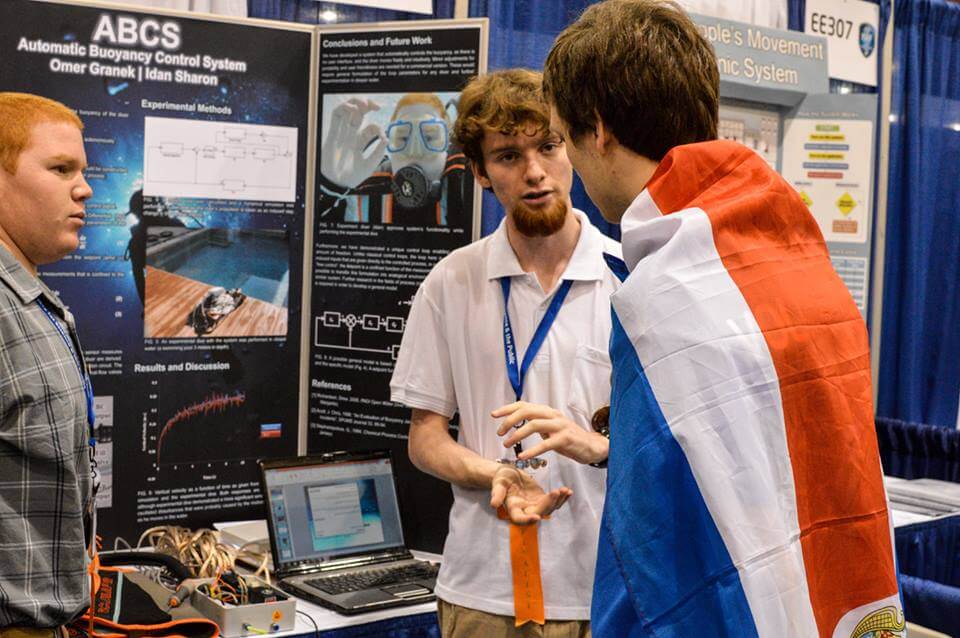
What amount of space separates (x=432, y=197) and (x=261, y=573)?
43.9 inches

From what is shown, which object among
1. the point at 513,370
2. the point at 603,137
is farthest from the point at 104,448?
the point at 603,137

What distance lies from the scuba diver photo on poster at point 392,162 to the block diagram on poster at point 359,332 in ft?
0.92

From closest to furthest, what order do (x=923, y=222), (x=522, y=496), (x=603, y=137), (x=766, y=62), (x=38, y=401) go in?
1. (x=603, y=137)
2. (x=38, y=401)
3. (x=522, y=496)
4. (x=766, y=62)
5. (x=923, y=222)

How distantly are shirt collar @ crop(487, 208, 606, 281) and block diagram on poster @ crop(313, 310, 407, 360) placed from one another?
84 cm

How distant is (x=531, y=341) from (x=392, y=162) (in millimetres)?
1101

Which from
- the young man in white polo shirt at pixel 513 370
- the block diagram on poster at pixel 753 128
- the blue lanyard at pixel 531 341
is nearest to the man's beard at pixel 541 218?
the young man in white polo shirt at pixel 513 370

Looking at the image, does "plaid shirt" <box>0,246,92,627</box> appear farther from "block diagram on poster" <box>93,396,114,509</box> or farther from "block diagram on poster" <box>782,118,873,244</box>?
"block diagram on poster" <box>782,118,873,244</box>

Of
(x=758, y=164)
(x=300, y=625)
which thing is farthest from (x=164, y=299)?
(x=758, y=164)

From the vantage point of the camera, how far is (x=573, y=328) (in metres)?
2.24

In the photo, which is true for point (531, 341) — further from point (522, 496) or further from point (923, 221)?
point (923, 221)

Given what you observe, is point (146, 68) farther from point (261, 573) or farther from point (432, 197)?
point (261, 573)

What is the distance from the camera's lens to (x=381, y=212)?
3.17 meters

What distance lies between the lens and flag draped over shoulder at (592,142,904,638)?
3.49 feet

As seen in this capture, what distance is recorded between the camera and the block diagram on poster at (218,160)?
122 inches
